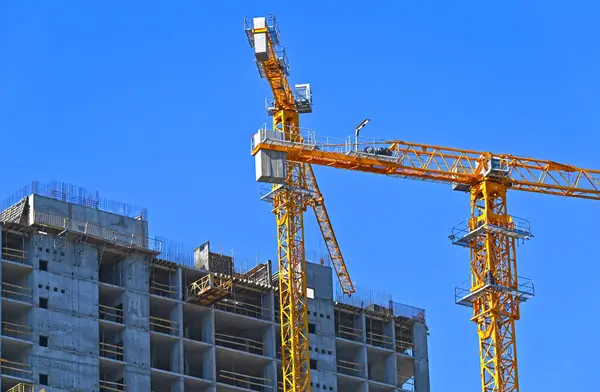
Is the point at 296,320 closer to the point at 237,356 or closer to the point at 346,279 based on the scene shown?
the point at 237,356

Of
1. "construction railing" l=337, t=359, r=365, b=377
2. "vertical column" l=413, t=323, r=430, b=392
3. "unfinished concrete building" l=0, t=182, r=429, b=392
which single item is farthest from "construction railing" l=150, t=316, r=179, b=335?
"vertical column" l=413, t=323, r=430, b=392

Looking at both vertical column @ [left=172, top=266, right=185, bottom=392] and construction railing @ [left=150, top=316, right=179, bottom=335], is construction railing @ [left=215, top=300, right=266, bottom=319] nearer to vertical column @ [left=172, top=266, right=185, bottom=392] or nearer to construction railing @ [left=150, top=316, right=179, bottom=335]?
vertical column @ [left=172, top=266, right=185, bottom=392]

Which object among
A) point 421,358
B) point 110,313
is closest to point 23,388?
point 110,313

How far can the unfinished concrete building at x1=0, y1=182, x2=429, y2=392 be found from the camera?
15688 cm

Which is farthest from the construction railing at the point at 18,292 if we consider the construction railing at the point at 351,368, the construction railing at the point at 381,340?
the construction railing at the point at 381,340

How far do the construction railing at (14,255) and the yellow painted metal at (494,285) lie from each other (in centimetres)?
3473

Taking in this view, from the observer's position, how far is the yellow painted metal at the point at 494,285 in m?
160

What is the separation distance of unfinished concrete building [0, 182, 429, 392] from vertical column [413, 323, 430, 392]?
0.22 meters

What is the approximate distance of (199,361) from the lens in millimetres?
170500

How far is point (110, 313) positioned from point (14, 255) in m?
9.21

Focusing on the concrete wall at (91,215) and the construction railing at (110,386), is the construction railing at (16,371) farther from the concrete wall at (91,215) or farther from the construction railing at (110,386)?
the concrete wall at (91,215)

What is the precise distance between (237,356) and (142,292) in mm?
10790

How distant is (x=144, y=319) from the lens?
6432 inches

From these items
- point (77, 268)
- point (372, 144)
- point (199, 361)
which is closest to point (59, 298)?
point (77, 268)
